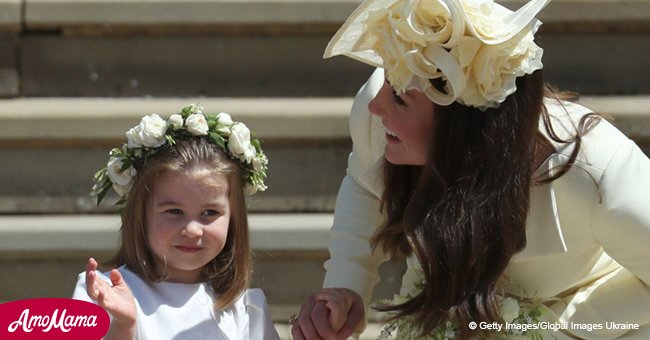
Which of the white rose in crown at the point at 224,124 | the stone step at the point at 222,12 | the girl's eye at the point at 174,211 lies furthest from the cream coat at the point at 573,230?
the stone step at the point at 222,12

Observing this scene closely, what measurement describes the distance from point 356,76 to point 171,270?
1.48 meters

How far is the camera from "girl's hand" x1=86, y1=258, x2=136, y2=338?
2.63m

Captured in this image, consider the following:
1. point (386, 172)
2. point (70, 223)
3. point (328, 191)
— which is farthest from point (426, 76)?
point (70, 223)

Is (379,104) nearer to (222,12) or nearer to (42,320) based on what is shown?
(42,320)

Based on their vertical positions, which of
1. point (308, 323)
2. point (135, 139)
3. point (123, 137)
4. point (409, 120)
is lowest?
point (123, 137)

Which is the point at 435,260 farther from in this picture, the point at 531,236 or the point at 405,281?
the point at 405,281

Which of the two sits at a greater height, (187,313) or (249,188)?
(249,188)

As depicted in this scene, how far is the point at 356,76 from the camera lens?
431 cm

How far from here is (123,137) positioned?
4.18m

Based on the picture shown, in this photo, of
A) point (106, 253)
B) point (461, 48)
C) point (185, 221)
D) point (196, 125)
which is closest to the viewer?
point (461, 48)

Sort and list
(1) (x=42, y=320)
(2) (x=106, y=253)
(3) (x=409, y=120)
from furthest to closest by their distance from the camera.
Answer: (2) (x=106, y=253) < (3) (x=409, y=120) < (1) (x=42, y=320)

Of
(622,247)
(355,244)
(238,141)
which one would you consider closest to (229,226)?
(238,141)

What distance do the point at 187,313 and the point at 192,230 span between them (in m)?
0.22

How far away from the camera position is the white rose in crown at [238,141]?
10.3 ft
